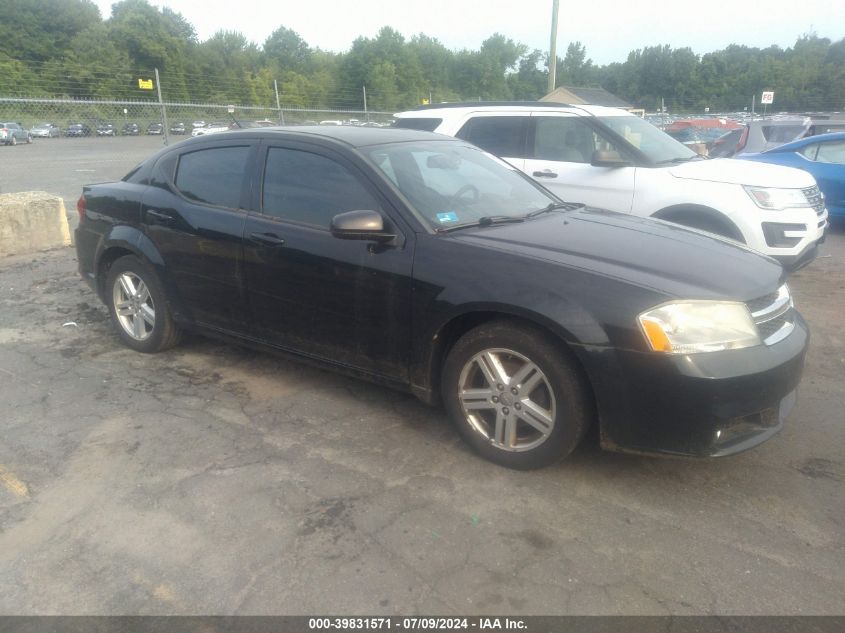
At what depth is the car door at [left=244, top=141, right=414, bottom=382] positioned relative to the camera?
362 centimetres

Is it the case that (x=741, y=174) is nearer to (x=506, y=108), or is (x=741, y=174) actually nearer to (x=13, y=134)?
(x=506, y=108)

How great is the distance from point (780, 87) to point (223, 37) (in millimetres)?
56342

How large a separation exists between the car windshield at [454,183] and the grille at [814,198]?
3657 mm

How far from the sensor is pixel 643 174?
6543mm

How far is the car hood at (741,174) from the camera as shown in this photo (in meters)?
6.32

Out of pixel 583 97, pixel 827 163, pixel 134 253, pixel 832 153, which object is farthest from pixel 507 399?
pixel 583 97

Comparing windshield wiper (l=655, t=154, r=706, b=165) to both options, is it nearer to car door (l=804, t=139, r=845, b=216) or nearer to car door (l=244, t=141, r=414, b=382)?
car door (l=244, t=141, r=414, b=382)

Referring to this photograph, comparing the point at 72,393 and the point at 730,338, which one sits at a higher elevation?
the point at 730,338

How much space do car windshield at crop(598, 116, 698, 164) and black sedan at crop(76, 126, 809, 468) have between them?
2723mm

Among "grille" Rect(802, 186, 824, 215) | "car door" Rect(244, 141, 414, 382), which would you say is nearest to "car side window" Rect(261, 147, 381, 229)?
"car door" Rect(244, 141, 414, 382)

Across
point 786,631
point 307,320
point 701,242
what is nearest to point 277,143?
point 307,320

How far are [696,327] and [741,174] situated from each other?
164 inches

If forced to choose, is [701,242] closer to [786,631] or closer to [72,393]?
[786,631]

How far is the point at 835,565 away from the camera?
2.67m
